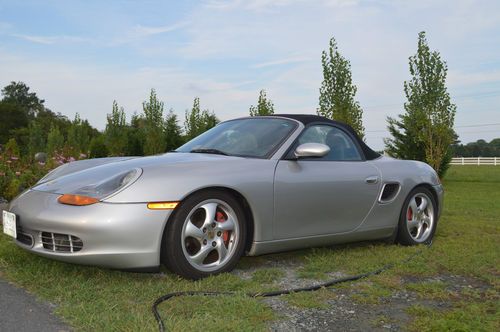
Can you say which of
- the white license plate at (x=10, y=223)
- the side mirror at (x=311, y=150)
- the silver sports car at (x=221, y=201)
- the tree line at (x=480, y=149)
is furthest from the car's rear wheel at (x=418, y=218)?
the tree line at (x=480, y=149)

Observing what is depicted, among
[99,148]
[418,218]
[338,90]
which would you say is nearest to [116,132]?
[99,148]

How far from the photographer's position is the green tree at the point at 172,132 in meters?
26.8

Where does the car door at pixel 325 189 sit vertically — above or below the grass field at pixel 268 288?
above

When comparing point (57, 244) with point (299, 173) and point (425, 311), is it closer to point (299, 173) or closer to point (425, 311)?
point (299, 173)

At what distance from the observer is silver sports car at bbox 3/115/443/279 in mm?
3398

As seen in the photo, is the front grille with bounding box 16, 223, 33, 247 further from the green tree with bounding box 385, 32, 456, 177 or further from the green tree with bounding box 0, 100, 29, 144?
the green tree with bounding box 0, 100, 29, 144

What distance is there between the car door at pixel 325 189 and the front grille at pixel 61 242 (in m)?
1.49

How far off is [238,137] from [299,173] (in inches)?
27.3

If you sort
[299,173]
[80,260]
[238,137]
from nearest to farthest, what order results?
[80,260]
[299,173]
[238,137]

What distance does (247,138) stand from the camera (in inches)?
176

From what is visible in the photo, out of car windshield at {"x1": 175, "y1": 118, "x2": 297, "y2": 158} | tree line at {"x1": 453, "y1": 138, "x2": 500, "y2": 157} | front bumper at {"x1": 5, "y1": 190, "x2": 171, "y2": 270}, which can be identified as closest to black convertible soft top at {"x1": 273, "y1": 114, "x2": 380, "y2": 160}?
car windshield at {"x1": 175, "y1": 118, "x2": 297, "y2": 158}

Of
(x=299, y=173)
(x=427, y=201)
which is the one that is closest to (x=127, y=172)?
(x=299, y=173)

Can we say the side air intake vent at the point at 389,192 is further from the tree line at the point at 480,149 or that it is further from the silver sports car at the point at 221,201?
the tree line at the point at 480,149

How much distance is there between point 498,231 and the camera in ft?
21.2
